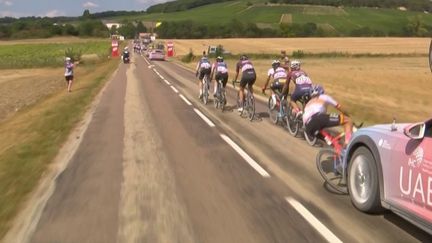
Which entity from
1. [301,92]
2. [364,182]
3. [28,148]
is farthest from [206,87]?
[364,182]

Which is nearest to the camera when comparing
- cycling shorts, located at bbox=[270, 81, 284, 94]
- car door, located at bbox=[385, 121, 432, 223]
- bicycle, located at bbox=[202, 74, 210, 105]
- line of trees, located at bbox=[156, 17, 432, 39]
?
car door, located at bbox=[385, 121, 432, 223]

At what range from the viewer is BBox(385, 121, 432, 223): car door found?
17.4 ft

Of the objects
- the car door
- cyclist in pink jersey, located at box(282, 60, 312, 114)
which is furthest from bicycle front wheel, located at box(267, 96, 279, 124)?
the car door

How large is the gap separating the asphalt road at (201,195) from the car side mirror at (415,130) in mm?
1126

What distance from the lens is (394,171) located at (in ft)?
19.2

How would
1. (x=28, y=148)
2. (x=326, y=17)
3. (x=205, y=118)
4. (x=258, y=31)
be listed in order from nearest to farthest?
(x=28, y=148)
(x=205, y=118)
(x=258, y=31)
(x=326, y=17)

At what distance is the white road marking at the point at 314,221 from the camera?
19.1 ft

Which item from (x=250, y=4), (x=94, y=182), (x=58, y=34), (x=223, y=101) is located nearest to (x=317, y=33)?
(x=250, y=4)

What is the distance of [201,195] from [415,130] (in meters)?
3.20

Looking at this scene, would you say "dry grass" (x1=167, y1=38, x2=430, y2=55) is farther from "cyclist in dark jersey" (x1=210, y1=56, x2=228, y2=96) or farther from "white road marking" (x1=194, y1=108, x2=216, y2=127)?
"white road marking" (x1=194, y1=108, x2=216, y2=127)

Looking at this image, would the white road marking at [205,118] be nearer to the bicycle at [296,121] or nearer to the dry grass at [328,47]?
the bicycle at [296,121]

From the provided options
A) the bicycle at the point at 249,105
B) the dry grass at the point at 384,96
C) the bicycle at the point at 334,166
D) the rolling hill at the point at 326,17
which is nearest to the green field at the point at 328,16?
the rolling hill at the point at 326,17

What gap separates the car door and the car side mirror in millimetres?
42

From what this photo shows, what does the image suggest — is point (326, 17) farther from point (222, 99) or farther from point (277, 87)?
point (277, 87)
